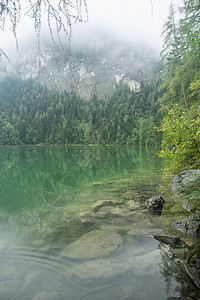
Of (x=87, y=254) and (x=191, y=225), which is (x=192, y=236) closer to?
(x=191, y=225)

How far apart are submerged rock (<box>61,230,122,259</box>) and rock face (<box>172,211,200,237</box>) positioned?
6.76 feet

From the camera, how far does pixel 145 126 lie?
9019 centimetres

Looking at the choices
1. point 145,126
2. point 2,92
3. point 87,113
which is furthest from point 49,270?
point 2,92

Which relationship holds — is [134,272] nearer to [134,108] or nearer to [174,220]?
[174,220]

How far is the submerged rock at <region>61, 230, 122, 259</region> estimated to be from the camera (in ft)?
18.1

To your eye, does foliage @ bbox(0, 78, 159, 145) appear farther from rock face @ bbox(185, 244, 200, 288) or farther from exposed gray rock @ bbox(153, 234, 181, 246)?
rock face @ bbox(185, 244, 200, 288)

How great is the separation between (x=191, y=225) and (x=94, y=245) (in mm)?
3126

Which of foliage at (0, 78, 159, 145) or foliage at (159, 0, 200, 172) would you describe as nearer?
foliage at (159, 0, 200, 172)

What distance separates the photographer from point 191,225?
6480mm

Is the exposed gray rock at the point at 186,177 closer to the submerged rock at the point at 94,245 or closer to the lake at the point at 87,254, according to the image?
the lake at the point at 87,254

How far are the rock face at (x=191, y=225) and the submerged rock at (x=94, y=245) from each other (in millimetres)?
2061

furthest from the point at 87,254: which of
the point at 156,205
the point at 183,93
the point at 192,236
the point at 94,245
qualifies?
the point at 183,93

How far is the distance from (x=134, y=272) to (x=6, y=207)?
848cm

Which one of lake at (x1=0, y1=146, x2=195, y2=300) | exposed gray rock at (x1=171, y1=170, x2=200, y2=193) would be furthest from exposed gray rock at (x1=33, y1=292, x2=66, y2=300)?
exposed gray rock at (x1=171, y1=170, x2=200, y2=193)
